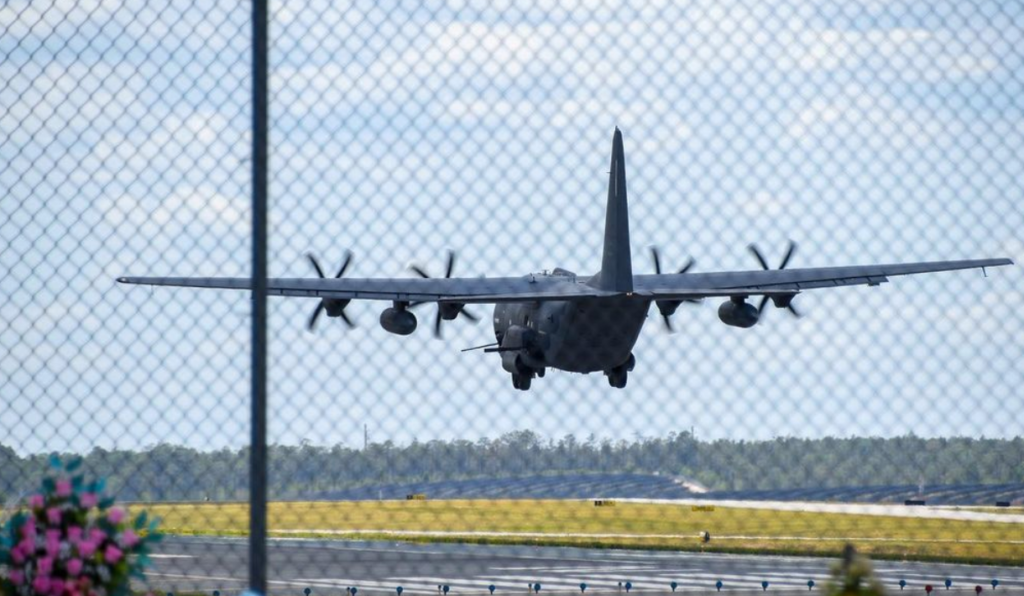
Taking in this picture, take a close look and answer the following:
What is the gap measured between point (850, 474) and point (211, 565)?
28897 mm

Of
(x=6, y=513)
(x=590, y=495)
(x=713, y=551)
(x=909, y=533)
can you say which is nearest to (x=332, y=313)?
(x=713, y=551)

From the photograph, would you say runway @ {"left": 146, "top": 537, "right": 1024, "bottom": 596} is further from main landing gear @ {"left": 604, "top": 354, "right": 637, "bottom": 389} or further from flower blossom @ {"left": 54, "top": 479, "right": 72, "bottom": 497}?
flower blossom @ {"left": 54, "top": 479, "right": 72, "bottom": 497}

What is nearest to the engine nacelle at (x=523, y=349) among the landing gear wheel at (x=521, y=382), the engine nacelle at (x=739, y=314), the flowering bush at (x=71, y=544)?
the landing gear wheel at (x=521, y=382)

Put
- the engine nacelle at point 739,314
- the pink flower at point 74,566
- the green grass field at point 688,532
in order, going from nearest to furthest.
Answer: the pink flower at point 74,566, the green grass field at point 688,532, the engine nacelle at point 739,314

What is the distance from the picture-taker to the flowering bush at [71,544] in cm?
610

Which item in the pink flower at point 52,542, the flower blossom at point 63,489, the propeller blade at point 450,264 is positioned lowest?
the pink flower at point 52,542

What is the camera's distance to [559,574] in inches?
1147

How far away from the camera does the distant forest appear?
6512 millimetres

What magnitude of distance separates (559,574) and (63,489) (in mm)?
23617

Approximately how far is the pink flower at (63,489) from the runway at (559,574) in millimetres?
15216

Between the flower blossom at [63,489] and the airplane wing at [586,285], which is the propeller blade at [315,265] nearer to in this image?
the flower blossom at [63,489]

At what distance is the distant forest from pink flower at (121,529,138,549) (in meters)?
0.44

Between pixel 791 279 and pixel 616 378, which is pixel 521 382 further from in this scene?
pixel 616 378

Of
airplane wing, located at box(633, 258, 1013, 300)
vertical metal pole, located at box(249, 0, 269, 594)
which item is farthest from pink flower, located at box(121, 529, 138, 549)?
airplane wing, located at box(633, 258, 1013, 300)
